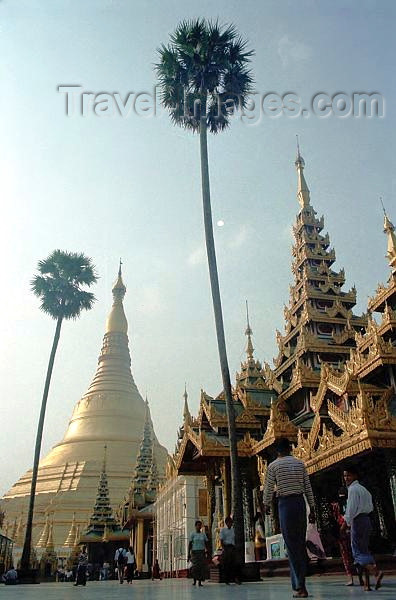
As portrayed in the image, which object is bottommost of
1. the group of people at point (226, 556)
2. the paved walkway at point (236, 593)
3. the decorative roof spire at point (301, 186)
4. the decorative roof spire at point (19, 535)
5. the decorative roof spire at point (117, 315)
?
the paved walkway at point (236, 593)

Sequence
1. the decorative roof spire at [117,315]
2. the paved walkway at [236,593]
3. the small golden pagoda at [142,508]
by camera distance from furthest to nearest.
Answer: the decorative roof spire at [117,315], the small golden pagoda at [142,508], the paved walkway at [236,593]

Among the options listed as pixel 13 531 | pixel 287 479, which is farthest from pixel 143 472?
pixel 287 479

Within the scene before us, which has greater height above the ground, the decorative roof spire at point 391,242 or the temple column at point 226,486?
the decorative roof spire at point 391,242

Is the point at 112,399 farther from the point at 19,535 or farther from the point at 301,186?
the point at 301,186

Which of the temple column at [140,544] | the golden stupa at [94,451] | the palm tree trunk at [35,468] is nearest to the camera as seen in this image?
the palm tree trunk at [35,468]

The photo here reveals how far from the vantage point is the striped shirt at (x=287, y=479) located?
600 centimetres

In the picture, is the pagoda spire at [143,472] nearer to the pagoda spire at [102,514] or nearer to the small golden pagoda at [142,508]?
the small golden pagoda at [142,508]

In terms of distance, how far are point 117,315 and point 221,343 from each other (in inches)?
2410

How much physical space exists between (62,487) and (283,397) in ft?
128

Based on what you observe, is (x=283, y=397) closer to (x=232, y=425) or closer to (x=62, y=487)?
(x=232, y=425)

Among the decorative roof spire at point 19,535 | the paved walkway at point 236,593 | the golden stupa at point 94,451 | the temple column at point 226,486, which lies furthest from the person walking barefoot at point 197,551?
the decorative roof spire at point 19,535

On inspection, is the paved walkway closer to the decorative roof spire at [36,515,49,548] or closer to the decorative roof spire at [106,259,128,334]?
the decorative roof spire at [36,515,49,548]

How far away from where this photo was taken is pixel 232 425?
15.2 metres

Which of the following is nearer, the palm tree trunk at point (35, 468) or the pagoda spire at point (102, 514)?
the palm tree trunk at point (35, 468)
